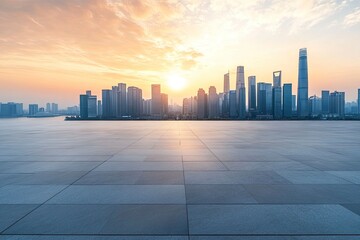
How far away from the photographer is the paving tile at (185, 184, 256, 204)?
216 inches

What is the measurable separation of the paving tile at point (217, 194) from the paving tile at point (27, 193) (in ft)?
13.3

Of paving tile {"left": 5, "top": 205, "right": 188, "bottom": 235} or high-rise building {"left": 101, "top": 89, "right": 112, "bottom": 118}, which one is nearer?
paving tile {"left": 5, "top": 205, "right": 188, "bottom": 235}

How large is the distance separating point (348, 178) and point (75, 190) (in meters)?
9.37

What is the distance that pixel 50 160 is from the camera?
399 inches

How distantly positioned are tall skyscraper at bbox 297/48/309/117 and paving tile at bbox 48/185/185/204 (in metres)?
188

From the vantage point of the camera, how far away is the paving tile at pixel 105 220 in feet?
13.6

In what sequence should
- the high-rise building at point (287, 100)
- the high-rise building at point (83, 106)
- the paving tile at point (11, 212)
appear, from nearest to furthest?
the paving tile at point (11, 212), the high-rise building at point (83, 106), the high-rise building at point (287, 100)

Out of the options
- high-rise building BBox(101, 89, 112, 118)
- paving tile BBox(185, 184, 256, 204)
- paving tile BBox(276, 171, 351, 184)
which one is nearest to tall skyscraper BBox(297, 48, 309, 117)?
high-rise building BBox(101, 89, 112, 118)

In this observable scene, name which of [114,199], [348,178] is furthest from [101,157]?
[348,178]

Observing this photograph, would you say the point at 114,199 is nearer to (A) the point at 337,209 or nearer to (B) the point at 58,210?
(B) the point at 58,210

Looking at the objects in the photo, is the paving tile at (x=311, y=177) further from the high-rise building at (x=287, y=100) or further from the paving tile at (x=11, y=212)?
the high-rise building at (x=287, y=100)

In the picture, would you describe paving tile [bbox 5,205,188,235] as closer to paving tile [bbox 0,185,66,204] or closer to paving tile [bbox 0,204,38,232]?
paving tile [bbox 0,204,38,232]

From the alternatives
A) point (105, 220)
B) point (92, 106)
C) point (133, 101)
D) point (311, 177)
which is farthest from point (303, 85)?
point (105, 220)

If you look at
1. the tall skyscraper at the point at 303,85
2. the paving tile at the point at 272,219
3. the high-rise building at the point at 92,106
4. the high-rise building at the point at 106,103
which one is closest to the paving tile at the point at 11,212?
the paving tile at the point at 272,219
